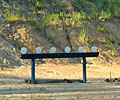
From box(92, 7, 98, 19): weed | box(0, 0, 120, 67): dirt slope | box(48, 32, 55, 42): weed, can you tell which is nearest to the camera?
box(0, 0, 120, 67): dirt slope

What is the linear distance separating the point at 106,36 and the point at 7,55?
6336 mm

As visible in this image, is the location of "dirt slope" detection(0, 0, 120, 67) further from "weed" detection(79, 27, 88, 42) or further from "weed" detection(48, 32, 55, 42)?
"weed" detection(79, 27, 88, 42)

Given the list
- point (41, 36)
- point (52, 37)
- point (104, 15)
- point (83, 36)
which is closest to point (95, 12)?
point (104, 15)

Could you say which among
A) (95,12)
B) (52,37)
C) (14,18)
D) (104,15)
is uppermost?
(95,12)

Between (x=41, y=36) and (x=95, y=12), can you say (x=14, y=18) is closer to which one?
(x=41, y=36)

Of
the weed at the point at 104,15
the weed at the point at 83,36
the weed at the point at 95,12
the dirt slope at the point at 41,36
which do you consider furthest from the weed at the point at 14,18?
the weed at the point at 104,15

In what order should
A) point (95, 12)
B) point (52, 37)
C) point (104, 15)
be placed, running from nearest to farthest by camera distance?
point (52, 37) < point (104, 15) < point (95, 12)

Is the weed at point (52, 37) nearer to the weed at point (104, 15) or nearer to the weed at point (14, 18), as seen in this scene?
the weed at point (14, 18)

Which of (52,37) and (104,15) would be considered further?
(104,15)

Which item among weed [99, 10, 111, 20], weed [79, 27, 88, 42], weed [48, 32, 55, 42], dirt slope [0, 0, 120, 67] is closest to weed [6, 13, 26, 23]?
dirt slope [0, 0, 120, 67]

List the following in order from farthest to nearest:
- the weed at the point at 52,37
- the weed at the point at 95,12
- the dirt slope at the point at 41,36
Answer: the weed at the point at 95,12, the weed at the point at 52,37, the dirt slope at the point at 41,36

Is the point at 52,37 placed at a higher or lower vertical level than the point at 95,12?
lower

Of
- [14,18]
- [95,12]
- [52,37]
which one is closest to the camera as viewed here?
[52,37]

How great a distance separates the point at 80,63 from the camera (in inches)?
494
